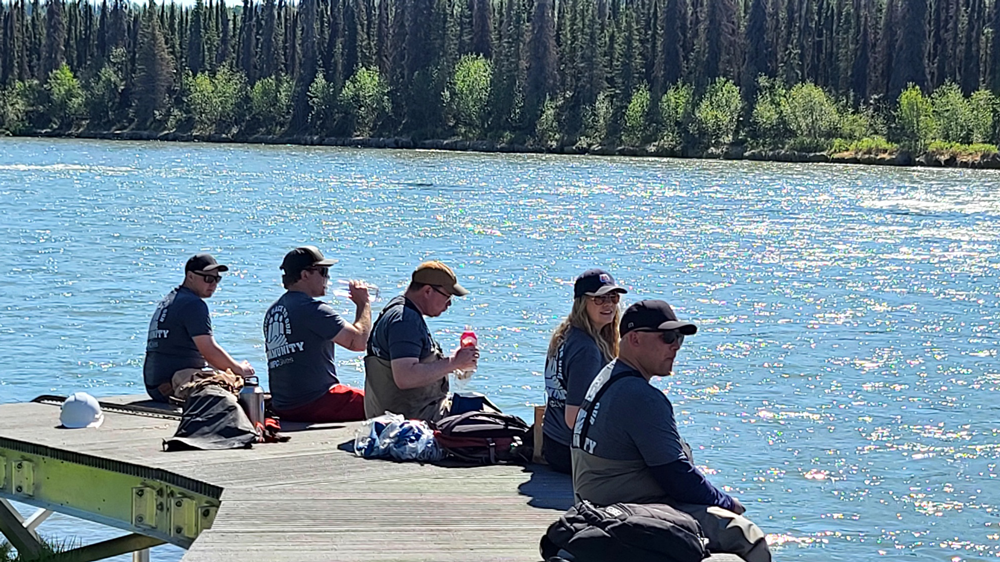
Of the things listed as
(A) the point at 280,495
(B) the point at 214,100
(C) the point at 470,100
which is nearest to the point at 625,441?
(A) the point at 280,495

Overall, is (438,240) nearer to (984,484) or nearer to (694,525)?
Result: (984,484)

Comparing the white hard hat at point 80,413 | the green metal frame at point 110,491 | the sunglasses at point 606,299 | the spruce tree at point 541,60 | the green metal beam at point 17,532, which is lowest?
the green metal beam at point 17,532

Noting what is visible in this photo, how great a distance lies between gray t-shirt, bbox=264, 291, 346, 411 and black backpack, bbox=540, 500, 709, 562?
3.71 m

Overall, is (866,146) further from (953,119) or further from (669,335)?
(669,335)

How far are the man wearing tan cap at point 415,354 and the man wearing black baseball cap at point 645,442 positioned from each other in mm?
2437

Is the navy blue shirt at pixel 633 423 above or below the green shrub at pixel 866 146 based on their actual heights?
above

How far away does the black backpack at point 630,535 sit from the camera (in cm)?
620

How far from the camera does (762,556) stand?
22.0 feet

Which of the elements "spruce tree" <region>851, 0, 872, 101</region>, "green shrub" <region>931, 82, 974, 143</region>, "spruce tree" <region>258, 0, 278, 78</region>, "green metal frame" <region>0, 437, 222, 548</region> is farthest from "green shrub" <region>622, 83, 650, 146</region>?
"green metal frame" <region>0, 437, 222, 548</region>

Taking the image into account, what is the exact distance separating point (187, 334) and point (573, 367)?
3549 millimetres

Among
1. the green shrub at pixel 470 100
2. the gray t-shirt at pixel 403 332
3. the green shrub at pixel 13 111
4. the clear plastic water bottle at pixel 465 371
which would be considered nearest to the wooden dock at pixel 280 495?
the gray t-shirt at pixel 403 332

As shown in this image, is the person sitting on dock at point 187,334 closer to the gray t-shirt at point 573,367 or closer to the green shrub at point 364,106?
the gray t-shirt at point 573,367

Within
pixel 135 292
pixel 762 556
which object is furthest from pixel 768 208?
pixel 762 556

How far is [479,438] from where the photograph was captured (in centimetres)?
877
